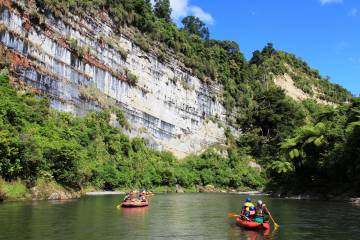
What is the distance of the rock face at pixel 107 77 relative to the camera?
183ft

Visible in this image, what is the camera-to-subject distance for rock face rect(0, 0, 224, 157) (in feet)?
183

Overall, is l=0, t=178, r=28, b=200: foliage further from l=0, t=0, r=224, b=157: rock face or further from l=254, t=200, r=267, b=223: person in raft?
l=254, t=200, r=267, b=223: person in raft

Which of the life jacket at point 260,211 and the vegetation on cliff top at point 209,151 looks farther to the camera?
the vegetation on cliff top at point 209,151

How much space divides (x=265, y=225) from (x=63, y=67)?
45.5 meters

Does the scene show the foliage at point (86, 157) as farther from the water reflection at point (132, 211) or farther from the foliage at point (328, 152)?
the foliage at point (328, 152)

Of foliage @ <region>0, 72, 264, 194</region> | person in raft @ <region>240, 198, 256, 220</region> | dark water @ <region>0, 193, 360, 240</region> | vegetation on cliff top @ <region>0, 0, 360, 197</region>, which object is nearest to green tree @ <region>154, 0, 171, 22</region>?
vegetation on cliff top @ <region>0, 0, 360, 197</region>

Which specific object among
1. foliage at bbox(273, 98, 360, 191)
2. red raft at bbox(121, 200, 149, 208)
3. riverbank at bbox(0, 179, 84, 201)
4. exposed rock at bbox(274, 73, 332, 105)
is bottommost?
red raft at bbox(121, 200, 149, 208)

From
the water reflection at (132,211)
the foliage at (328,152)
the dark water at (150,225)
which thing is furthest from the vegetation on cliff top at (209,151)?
the dark water at (150,225)

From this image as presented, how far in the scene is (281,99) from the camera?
98.7 metres

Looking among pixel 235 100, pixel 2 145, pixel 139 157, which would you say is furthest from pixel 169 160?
pixel 2 145

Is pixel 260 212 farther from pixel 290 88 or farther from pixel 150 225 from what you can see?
pixel 290 88

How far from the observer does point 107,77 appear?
69.8 meters

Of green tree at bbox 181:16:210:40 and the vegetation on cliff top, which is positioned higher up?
green tree at bbox 181:16:210:40

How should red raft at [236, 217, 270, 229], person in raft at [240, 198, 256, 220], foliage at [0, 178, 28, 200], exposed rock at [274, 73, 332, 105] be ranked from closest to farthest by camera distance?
red raft at [236, 217, 270, 229]
person in raft at [240, 198, 256, 220]
foliage at [0, 178, 28, 200]
exposed rock at [274, 73, 332, 105]
